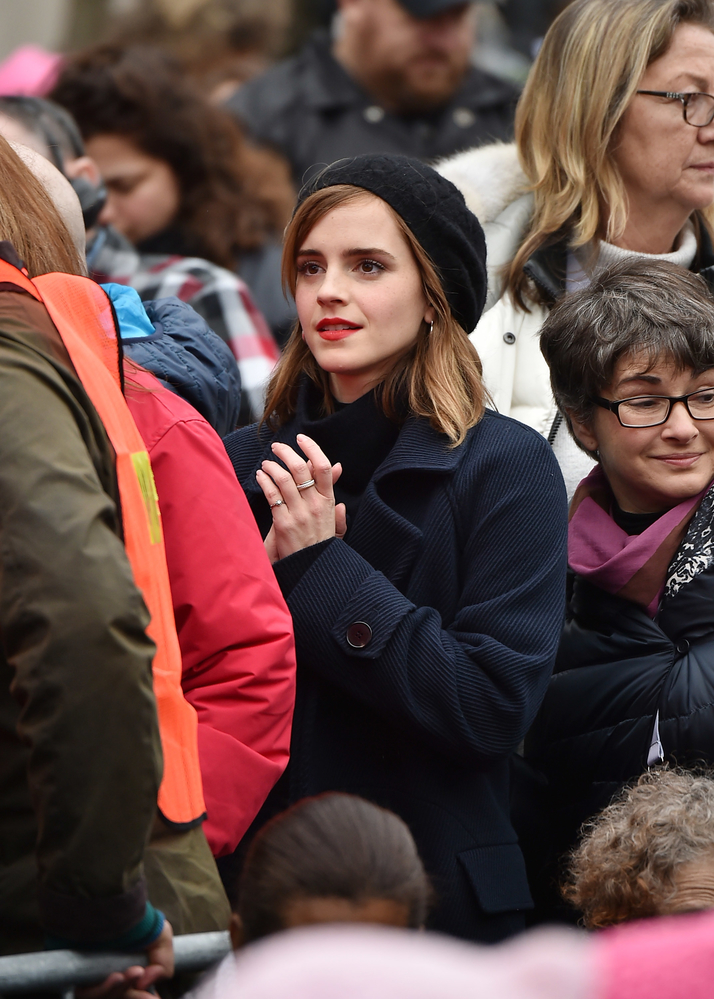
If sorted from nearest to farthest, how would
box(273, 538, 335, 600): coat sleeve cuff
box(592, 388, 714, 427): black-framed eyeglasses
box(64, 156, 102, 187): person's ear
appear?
1. box(273, 538, 335, 600): coat sleeve cuff
2. box(592, 388, 714, 427): black-framed eyeglasses
3. box(64, 156, 102, 187): person's ear

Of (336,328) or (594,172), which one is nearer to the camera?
(336,328)

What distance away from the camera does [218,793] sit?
81.0 inches

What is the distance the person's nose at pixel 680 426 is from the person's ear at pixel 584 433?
20 centimetres

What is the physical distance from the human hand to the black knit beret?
4.86ft

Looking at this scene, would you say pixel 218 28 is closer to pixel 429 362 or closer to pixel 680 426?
pixel 429 362

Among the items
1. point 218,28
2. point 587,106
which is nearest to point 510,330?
point 587,106

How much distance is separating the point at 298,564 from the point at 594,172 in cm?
149

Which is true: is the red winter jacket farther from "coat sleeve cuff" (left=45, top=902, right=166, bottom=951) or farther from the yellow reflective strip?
"coat sleeve cuff" (left=45, top=902, right=166, bottom=951)

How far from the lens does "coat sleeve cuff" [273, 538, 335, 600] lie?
7.95ft

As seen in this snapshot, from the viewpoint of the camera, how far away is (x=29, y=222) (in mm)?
2066

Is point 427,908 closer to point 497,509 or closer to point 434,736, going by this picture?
point 434,736

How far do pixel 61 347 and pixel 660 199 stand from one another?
2.03 m

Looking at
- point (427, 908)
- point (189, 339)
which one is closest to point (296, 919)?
Answer: point (427, 908)

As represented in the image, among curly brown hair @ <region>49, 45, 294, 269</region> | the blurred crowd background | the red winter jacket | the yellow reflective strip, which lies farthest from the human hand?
the blurred crowd background
